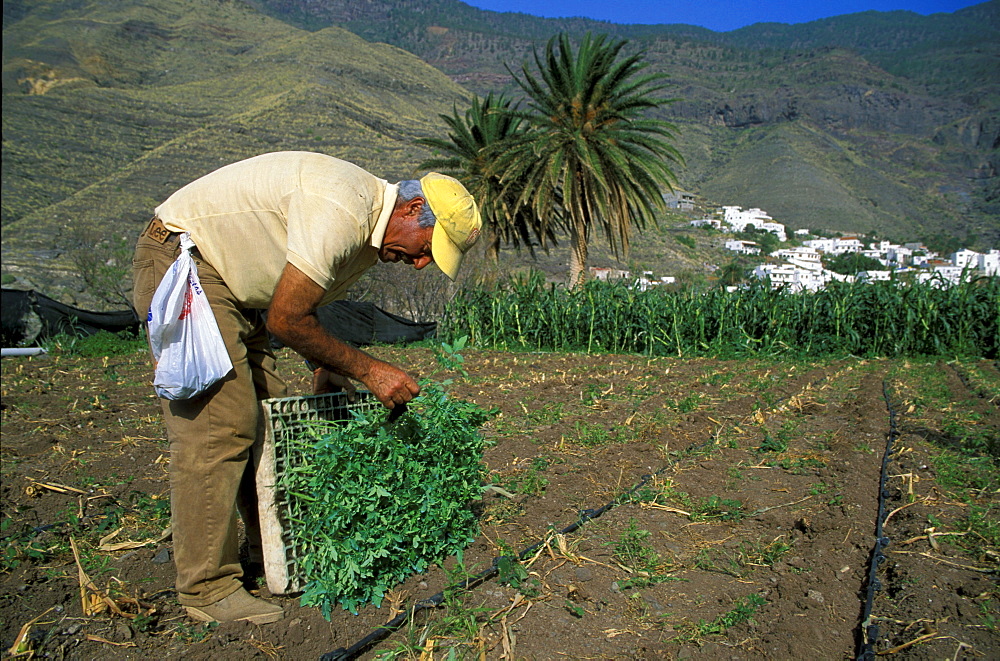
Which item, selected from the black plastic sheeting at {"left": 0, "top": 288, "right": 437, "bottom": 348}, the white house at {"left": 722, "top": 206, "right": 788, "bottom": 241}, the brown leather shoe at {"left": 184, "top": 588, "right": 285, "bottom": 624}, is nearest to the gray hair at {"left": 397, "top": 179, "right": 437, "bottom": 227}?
→ the brown leather shoe at {"left": 184, "top": 588, "right": 285, "bottom": 624}

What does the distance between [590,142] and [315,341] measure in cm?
1517

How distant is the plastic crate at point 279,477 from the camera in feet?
7.97

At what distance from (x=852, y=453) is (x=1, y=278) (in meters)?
24.9

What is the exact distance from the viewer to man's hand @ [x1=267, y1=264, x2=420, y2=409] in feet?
7.15

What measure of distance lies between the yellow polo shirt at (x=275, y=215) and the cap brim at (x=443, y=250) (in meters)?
0.19

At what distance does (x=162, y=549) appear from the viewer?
3.06 m

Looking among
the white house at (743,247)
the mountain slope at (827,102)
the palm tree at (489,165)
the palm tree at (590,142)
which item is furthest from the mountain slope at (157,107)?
the white house at (743,247)

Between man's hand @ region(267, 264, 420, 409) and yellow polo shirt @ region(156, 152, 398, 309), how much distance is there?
74 mm

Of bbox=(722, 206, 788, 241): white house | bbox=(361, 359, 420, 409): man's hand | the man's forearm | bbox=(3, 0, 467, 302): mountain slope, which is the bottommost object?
bbox=(722, 206, 788, 241): white house

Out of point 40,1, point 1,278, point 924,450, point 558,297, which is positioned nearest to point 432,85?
point 40,1

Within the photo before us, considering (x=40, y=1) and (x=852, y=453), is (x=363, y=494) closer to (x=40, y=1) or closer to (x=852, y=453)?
(x=852, y=453)

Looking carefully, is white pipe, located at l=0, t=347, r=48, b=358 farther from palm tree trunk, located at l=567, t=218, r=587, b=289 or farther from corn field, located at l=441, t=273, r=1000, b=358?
palm tree trunk, located at l=567, t=218, r=587, b=289

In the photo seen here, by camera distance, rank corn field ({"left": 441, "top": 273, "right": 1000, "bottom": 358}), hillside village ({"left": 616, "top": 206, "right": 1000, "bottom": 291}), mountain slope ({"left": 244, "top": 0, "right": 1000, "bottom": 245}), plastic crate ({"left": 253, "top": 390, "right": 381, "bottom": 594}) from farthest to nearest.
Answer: mountain slope ({"left": 244, "top": 0, "right": 1000, "bottom": 245})
hillside village ({"left": 616, "top": 206, "right": 1000, "bottom": 291})
corn field ({"left": 441, "top": 273, "right": 1000, "bottom": 358})
plastic crate ({"left": 253, "top": 390, "right": 381, "bottom": 594})

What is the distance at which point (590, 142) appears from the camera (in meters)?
16.4
